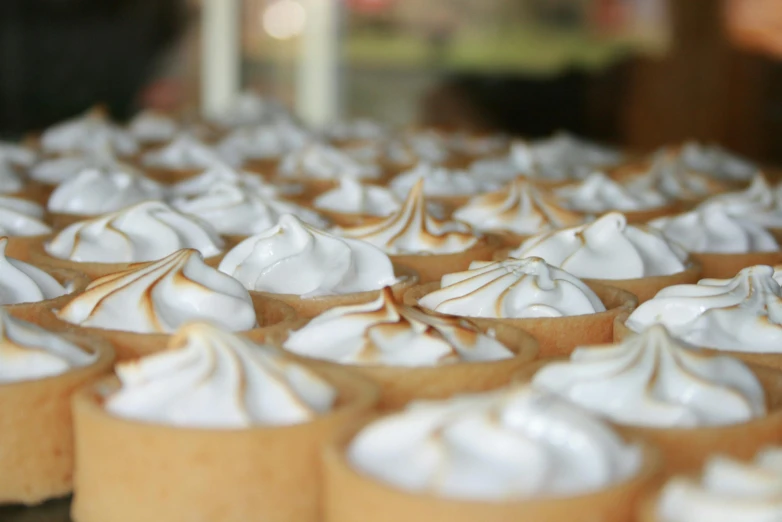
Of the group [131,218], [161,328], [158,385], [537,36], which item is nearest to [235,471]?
[158,385]

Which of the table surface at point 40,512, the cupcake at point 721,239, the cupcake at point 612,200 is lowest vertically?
the table surface at point 40,512

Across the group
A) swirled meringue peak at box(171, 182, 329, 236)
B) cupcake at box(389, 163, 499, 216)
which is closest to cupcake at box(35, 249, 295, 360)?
swirled meringue peak at box(171, 182, 329, 236)

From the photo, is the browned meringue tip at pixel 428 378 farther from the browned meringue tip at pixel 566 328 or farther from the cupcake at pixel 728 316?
the cupcake at pixel 728 316

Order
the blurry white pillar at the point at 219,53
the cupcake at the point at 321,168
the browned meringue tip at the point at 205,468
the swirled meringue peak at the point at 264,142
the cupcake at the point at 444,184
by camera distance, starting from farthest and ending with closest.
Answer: the blurry white pillar at the point at 219,53 < the swirled meringue peak at the point at 264,142 < the cupcake at the point at 321,168 < the cupcake at the point at 444,184 < the browned meringue tip at the point at 205,468

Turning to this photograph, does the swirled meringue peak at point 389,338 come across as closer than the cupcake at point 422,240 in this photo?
Yes

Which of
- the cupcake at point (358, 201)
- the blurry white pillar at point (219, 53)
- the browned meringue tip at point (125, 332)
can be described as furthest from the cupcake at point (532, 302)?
the blurry white pillar at point (219, 53)

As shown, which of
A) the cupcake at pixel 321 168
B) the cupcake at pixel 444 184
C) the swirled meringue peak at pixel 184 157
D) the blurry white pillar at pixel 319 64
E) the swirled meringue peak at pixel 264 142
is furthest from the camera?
the blurry white pillar at pixel 319 64
